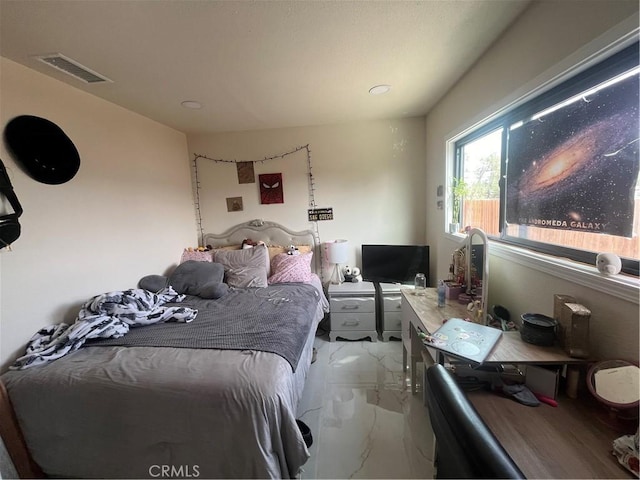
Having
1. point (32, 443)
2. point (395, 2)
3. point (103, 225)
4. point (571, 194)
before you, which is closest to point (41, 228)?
point (103, 225)

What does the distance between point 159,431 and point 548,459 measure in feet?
5.16

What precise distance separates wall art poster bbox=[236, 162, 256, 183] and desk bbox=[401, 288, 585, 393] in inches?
91.0

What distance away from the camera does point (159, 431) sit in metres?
1.24

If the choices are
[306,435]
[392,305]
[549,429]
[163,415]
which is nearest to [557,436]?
[549,429]

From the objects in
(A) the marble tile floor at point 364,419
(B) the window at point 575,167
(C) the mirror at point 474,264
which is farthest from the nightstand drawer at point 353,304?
(B) the window at point 575,167

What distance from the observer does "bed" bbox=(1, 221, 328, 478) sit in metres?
1.20

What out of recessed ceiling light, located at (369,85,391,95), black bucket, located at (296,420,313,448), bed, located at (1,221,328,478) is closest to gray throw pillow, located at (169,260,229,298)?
bed, located at (1,221,328,478)

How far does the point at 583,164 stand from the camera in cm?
115

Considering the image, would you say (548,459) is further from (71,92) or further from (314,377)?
(71,92)

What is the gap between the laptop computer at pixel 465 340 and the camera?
3.59ft

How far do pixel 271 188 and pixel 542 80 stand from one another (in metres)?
2.62

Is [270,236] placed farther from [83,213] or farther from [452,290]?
[452,290]

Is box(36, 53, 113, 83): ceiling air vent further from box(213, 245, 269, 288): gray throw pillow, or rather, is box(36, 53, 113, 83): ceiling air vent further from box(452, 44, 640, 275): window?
box(452, 44, 640, 275): window

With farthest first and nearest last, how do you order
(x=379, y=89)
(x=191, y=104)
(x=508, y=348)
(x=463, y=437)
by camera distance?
(x=191, y=104)
(x=379, y=89)
(x=508, y=348)
(x=463, y=437)
